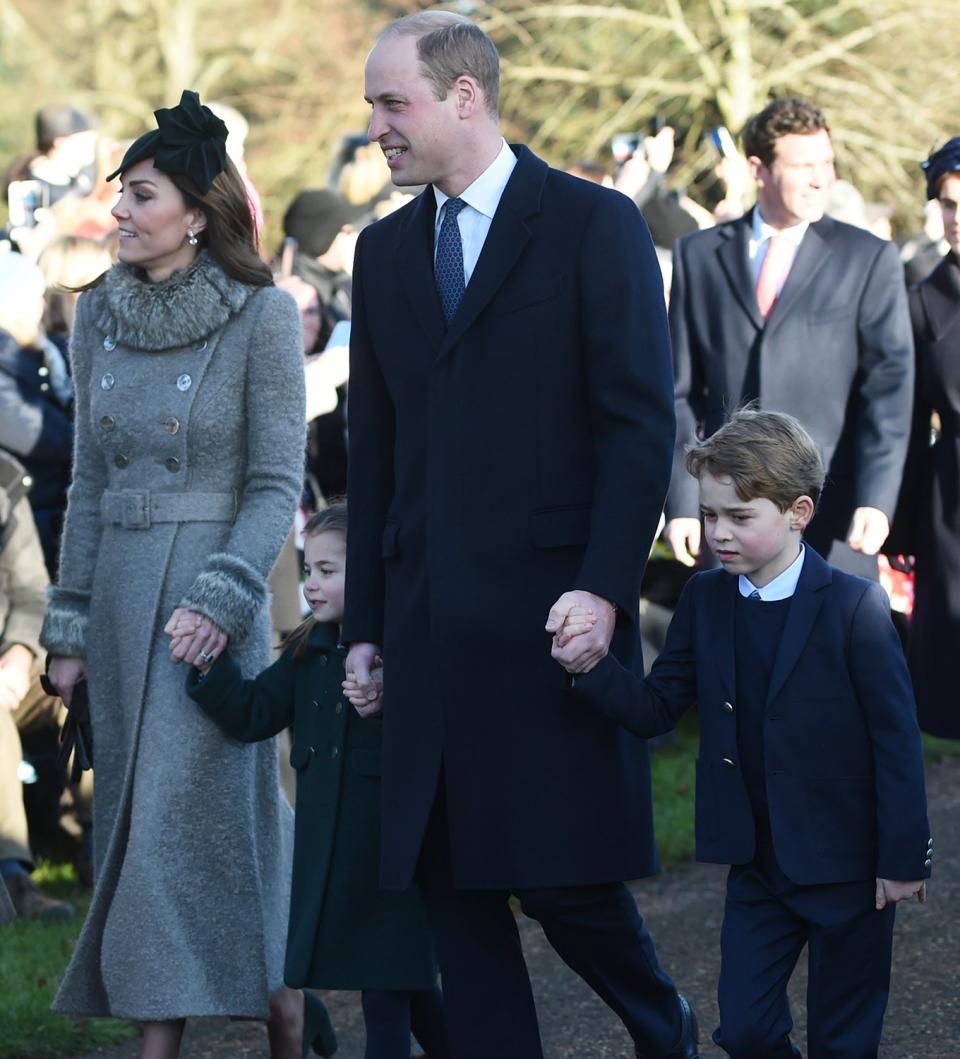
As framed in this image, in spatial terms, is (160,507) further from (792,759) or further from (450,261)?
(792,759)

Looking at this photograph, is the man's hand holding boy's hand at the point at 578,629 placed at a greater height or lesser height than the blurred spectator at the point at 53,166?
lesser

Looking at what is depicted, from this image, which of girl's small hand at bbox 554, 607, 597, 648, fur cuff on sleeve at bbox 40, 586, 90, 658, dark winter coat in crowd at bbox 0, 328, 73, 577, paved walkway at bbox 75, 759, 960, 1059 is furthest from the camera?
dark winter coat in crowd at bbox 0, 328, 73, 577

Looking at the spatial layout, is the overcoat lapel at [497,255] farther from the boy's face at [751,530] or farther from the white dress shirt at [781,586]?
the white dress shirt at [781,586]

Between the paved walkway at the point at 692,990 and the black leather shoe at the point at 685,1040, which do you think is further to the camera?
the paved walkway at the point at 692,990

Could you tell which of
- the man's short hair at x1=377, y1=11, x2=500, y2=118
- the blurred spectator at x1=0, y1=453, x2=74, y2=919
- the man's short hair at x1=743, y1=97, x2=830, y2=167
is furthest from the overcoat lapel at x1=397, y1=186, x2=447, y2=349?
the blurred spectator at x1=0, y1=453, x2=74, y2=919

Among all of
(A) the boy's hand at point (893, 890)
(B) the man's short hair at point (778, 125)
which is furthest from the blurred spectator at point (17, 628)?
(A) the boy's hand at point (893, 890)

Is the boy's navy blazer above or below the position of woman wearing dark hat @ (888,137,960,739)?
below

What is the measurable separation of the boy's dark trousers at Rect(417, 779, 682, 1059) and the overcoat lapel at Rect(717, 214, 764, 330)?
2.57 m

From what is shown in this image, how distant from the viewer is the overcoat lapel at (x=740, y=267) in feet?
19.4

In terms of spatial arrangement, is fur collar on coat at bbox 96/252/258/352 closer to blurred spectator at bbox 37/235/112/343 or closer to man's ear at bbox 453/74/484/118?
man's ear at bbox 453/74/484/118

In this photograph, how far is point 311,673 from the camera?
436 centimetres

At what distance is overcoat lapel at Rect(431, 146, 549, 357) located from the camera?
3.63m

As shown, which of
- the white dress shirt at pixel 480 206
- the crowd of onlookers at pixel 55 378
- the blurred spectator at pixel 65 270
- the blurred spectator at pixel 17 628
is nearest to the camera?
the white dress shirt at pixel 480 206

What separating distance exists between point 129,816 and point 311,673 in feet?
1.74
